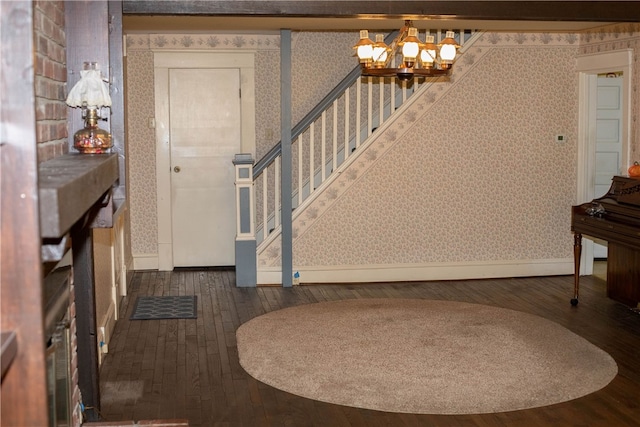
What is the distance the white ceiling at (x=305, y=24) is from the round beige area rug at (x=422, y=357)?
2.55 metres

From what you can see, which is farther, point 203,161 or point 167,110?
point 203,161

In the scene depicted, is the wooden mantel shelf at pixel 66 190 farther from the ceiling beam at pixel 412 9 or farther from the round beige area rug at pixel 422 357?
the ceiling beam at pixel 412 9

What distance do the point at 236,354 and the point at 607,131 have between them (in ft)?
17.6

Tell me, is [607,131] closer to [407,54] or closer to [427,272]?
[427,272]

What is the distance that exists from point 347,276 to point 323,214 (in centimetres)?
69

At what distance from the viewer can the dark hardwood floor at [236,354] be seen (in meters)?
4.63

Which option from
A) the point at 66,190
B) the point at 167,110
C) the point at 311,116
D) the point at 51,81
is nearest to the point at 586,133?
the point at 311,116

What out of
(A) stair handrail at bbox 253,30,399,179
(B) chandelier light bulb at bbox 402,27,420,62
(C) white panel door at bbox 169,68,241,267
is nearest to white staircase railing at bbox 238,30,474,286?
(A) stair handrail at bbox 253,30,399,179

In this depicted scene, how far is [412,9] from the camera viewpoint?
5793 mm

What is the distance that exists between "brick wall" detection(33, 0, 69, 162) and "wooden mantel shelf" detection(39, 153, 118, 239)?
0.84ft

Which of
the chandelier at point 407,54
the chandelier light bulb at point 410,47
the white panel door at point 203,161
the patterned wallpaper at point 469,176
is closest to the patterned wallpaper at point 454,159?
the patterned wallpaper at point 469,176

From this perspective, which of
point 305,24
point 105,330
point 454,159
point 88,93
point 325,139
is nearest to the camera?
point 88,93

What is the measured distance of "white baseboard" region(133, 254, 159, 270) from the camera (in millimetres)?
8953

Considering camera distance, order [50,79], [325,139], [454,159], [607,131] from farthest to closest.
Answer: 1. [607,131]
2. [325,139]
3. [454,159]
4. [50,79]
